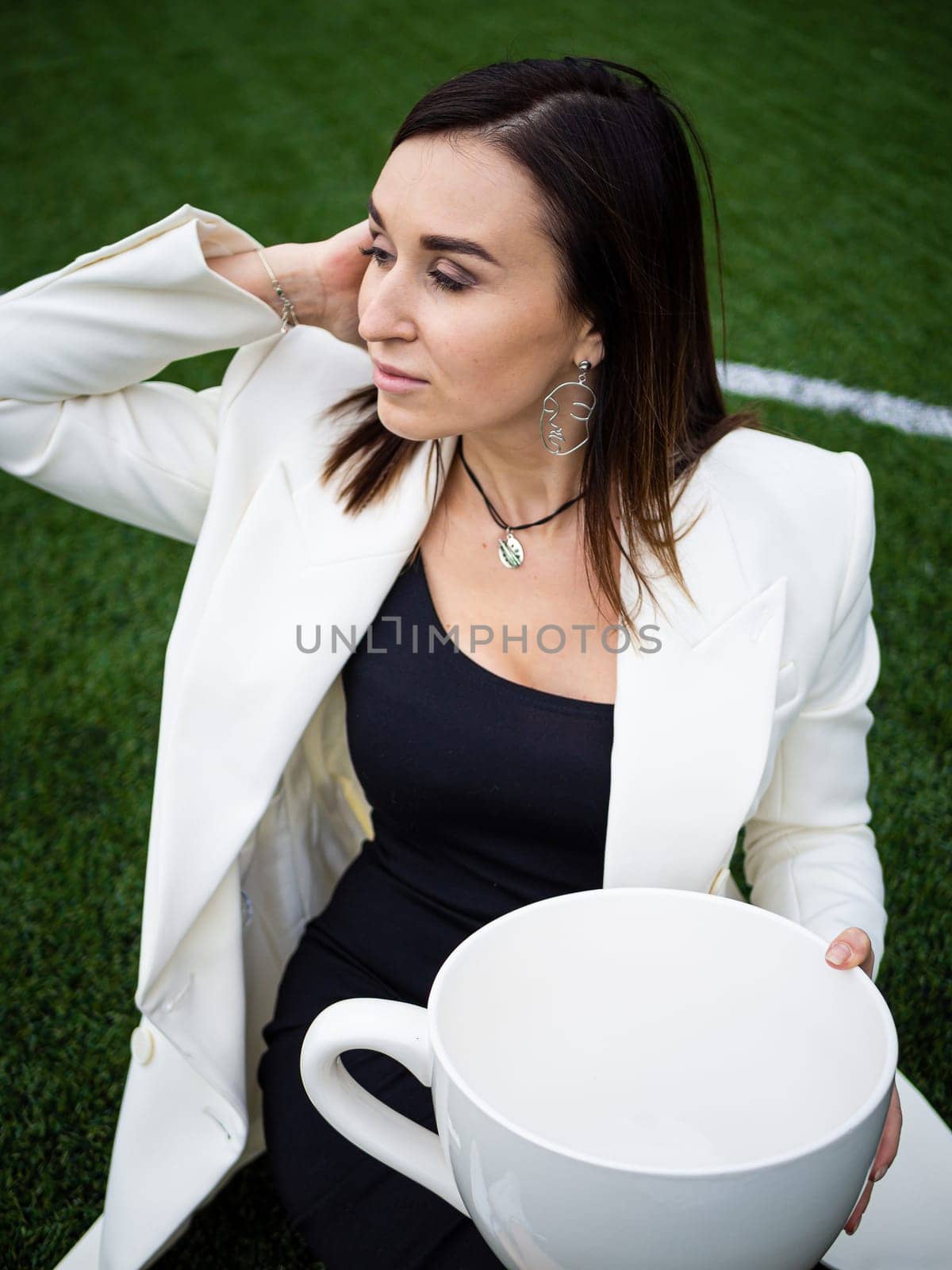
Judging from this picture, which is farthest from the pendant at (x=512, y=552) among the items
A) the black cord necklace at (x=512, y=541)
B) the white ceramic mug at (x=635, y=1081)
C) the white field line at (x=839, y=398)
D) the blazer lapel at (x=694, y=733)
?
the white field line at (x=839, y=398)

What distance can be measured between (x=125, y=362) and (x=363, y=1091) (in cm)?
97

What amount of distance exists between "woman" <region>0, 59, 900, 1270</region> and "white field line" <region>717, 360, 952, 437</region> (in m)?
1.88

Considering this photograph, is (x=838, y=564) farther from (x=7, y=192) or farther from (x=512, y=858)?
(x=7, y=192)

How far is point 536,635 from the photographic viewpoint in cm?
153

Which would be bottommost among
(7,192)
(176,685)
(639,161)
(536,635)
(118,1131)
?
(7,192)

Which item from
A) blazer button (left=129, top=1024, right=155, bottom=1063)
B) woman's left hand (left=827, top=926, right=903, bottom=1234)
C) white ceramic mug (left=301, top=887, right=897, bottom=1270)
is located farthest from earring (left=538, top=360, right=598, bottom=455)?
blazer button (left=129, top=1024, right=155, bottom=1063)

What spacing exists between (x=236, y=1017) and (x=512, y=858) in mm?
409

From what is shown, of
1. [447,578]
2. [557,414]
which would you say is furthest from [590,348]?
[447,578]

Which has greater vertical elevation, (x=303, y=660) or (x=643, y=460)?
(x=643, y=460)

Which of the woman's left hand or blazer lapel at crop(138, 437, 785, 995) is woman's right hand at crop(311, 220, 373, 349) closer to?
blazer lapel at crop(138, 437, 785, 995)

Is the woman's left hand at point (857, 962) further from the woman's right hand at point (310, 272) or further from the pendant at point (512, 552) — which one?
the woman's right hand at point (310, 272)

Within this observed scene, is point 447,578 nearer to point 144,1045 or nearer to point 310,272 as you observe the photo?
point 310,272

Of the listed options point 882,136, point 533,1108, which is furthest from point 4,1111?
point 882,136

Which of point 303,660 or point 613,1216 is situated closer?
point 613,1216
